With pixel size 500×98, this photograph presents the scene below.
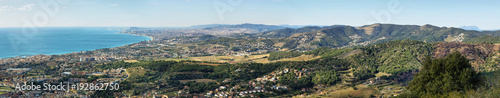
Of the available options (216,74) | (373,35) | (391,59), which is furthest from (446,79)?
(373,35)

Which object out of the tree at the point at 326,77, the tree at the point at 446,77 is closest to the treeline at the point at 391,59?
the tree at the point at 326,77

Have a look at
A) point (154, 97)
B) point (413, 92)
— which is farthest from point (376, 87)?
point (154, 97)

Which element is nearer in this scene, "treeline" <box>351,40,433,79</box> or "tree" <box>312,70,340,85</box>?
"tree" <box>312,70,340,85</box>

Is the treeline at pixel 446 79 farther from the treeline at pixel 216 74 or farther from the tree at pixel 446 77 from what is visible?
the treeline at pixel 216 74

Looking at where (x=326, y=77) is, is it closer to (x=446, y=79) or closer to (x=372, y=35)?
(x=446, y=79)

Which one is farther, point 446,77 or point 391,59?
point 391,59

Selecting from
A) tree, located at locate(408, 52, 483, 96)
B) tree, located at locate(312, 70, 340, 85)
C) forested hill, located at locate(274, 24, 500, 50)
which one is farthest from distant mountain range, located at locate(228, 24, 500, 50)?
tree, located at locate(408, 52, 483, 96)

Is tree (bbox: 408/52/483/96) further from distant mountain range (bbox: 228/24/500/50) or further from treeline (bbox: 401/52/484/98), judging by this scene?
distant mountain range (bbox: 228/24/500/50)
